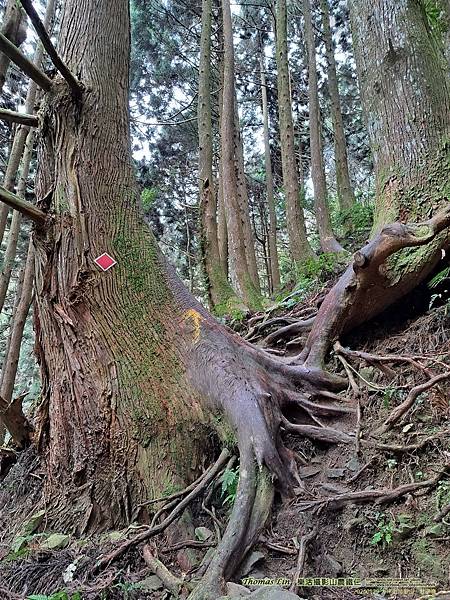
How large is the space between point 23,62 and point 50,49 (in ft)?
0.71

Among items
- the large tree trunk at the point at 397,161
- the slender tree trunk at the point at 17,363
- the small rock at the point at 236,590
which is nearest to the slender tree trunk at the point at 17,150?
the slender tree trunk at the point at 17,363

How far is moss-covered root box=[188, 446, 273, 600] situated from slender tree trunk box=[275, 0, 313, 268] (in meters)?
6.26

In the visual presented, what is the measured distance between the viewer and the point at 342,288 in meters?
3.84

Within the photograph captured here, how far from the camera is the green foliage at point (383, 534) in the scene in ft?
6.76

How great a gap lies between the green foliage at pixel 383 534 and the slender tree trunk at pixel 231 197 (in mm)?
5308

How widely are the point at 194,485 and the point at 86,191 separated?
2303 mm

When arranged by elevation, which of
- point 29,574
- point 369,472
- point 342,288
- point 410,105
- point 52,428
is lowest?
point 29,574

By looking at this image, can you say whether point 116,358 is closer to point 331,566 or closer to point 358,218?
point 331,566

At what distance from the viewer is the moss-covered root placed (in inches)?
72.6

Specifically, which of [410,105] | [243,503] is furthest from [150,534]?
[410,105]

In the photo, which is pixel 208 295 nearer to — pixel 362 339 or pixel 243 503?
pixel 362 339

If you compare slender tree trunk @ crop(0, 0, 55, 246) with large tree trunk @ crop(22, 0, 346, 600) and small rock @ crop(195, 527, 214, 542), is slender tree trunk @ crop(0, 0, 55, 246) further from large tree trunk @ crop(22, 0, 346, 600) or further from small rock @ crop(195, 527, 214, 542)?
small rock @ crop(195, 527, 214, 542)

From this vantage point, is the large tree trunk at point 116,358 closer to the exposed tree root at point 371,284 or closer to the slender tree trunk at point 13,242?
the exposed tree root at point 371,284

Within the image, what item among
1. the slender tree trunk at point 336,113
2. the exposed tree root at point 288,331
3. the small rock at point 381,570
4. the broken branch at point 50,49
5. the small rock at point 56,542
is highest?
the slender tree trunk at point 336,113
